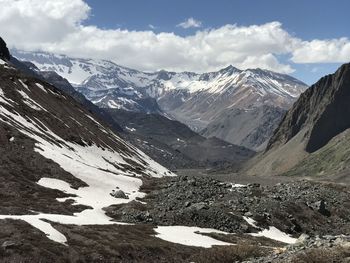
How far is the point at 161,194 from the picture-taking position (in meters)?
94.1

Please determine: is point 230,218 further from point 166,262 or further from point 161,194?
point 166,262

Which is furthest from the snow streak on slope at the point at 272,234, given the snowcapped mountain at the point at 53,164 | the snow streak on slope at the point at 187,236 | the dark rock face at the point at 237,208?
the snowcapped mountain at the point at 53,164

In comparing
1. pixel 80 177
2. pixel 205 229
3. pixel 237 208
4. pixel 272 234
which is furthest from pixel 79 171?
pixel 272 234

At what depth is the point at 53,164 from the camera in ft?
320

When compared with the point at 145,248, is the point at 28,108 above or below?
above

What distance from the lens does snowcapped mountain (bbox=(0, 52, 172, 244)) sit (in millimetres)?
65106

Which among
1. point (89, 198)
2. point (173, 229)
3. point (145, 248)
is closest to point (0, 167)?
point (89, 198)

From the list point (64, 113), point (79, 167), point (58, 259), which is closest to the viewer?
point (58, 259)

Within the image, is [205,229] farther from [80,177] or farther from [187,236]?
[80,177]

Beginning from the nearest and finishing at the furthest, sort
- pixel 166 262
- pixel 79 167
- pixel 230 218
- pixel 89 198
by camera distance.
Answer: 1. pixel 166 262
2. pixel 230 218
3. pixel 89 198
4. pixel 79 167

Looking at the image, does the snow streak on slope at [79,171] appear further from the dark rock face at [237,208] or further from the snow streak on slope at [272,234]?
the snow streak on slope at [272,234]

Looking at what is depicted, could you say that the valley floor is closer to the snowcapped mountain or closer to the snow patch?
the snow patch

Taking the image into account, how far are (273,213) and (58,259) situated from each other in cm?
5452

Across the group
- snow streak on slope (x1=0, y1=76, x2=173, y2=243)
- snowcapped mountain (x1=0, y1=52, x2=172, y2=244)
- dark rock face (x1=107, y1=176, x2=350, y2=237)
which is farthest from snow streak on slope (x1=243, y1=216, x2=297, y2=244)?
snowcapped mountain (x1=0, y1=52, x2=172, y2=244)
